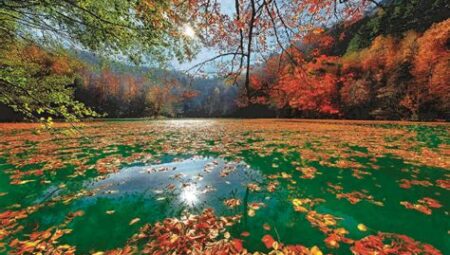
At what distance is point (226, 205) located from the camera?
4.47 meters

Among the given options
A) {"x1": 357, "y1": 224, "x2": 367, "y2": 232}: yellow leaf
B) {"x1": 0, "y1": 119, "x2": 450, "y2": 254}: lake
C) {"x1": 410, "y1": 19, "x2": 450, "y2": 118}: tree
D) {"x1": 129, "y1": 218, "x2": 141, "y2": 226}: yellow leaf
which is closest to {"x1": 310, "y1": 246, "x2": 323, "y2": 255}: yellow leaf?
{"x1": 0, "y1": 119, "x2": 450, "y2": 254}: lake

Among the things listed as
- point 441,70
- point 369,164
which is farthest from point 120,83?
point 369,164

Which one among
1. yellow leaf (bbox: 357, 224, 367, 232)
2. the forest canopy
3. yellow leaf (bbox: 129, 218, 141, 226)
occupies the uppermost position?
the forest canopy

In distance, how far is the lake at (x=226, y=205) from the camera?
3227 mm

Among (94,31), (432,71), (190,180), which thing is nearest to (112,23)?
(94,31)

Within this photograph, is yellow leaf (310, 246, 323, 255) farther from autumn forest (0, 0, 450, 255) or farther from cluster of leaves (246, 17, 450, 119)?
cluster of leaves (246, 17, 450, 119)

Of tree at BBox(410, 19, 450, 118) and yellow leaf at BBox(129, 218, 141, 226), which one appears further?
tree at BBox(410, 19, 450, 118)

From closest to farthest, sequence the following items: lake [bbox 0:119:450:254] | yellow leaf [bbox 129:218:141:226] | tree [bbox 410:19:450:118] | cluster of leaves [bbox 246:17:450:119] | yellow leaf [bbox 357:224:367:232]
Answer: lake [bbox 0:119:450:254] → yellow leaf [bbox 357:224:367:232] → yellow leaf [bbox 129:218:141:226] → tree [bbox 410:19:450:118] → cluster of leaves [bbox 246:17:450:119]

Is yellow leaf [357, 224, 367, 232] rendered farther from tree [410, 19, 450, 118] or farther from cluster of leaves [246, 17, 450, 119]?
tree [410, 19, 450, 118]

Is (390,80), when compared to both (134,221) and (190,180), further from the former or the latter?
(134,221)

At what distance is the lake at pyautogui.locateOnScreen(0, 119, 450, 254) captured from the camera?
3.23 meters

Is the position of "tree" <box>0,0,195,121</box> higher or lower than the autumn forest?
higher

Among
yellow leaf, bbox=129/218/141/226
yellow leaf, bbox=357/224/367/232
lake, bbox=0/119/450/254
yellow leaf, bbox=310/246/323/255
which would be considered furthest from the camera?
yellow leaf, bbox=129/218/141/226

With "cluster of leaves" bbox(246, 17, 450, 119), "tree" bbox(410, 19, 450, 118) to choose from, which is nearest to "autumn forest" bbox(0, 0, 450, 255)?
"cluster of leaves" bbox(246, 17, 450, 119)
